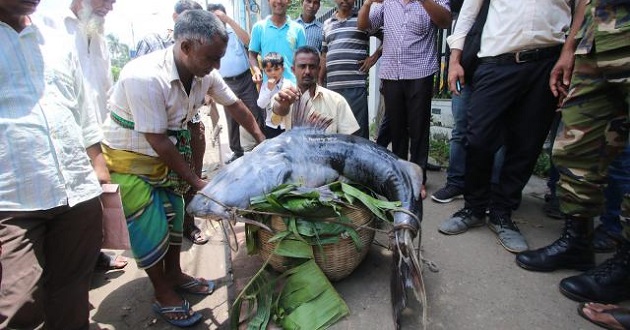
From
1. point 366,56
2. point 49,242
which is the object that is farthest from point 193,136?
point 366,56

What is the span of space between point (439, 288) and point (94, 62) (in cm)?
308

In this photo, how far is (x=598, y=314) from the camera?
5.98ft

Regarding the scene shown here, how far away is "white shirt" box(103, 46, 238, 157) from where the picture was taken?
74.9 inches

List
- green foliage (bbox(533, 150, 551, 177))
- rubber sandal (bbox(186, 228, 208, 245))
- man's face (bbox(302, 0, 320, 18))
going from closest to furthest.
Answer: rubber sandal (bbox(186, 228, 208, 245)), green foliage (bbox(533, 150, 551, 177)), man's face (bbox(302, 0, 320, 18))

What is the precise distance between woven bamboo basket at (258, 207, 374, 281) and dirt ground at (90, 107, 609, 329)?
154mm

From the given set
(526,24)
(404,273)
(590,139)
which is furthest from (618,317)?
(526,24)

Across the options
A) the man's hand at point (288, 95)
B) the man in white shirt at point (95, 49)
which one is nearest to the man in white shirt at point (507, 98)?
the man's hand at point (288, 95)

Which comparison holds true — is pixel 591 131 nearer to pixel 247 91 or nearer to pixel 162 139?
pixel 162 139

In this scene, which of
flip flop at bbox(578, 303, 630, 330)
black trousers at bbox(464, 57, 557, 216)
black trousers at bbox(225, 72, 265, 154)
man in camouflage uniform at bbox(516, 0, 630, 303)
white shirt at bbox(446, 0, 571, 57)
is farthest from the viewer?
black trousers at bbox(225, 72, 265, 154)

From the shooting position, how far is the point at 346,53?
3.82 metres

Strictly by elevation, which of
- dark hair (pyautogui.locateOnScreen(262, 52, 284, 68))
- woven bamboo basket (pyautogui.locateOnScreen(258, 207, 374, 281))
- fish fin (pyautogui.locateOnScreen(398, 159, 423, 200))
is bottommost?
woven bamboo basket (pyautogui.locateOnScreen(258, 207, 374, 281))

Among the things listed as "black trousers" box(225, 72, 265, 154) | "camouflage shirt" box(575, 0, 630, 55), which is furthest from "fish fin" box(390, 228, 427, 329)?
"black trousers" box(225, 72, 265, 154)

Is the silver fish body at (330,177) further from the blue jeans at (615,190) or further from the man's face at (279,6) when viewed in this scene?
the man's face at (279,6)

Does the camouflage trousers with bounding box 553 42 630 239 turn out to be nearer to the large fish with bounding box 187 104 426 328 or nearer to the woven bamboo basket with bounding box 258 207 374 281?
the large fish with bounding box 187 104 426 328
